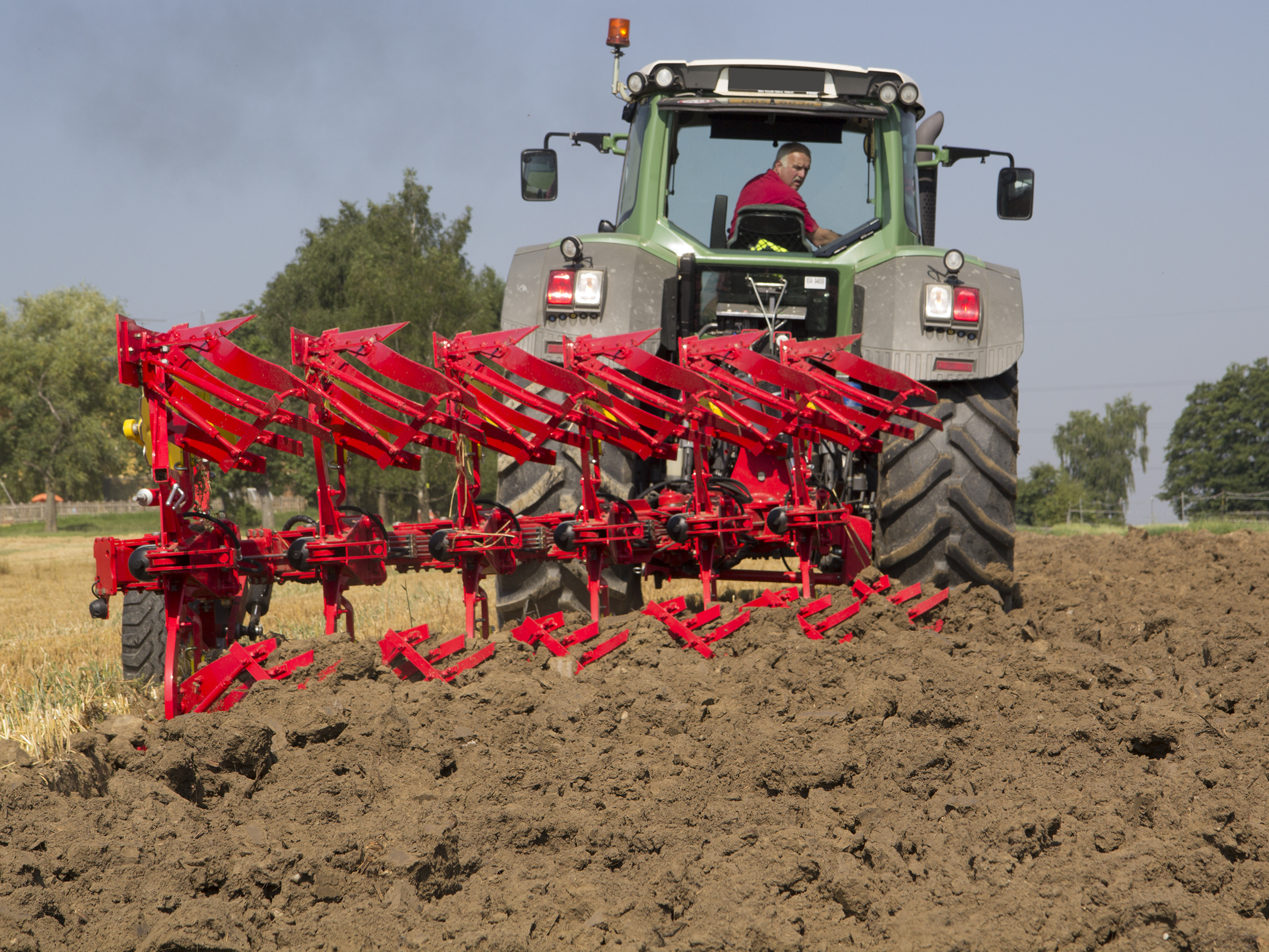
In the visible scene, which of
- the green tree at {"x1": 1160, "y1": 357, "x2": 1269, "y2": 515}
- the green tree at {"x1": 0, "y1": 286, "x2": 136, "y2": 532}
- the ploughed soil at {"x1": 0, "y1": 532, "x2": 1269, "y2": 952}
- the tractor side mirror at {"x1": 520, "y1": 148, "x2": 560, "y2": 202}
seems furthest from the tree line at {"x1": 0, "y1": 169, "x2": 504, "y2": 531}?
the green tree at {"x1": 1160, "y1": 357, "x2": 1269, "y2": 515}

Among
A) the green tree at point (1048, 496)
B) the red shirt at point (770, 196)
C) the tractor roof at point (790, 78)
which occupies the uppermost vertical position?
the tractor roof at point (790, 78)

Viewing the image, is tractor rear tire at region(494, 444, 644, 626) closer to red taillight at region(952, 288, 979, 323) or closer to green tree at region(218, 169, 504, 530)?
red taillight at region(952, 288, 979, 323)

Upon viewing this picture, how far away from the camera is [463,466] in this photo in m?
4.28

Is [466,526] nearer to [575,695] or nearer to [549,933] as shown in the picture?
[575,695]

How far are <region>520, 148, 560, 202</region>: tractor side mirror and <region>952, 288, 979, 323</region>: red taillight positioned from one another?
2.66m

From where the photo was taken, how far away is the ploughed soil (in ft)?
7.59

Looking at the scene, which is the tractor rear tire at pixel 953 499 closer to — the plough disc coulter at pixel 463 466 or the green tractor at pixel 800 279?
the green tractor at pixel 800 279

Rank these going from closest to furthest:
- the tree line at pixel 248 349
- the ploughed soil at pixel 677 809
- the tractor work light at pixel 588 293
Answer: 1. the ploughed soil at pixel 677 809
2. the tractor work light at pixel 588 293
3. the tree line at pixel 248 349

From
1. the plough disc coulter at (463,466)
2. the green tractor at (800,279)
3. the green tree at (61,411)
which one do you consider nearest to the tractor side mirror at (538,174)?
the green tractor at (800,279)

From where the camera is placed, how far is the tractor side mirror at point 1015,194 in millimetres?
6566

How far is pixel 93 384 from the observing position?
41250mm

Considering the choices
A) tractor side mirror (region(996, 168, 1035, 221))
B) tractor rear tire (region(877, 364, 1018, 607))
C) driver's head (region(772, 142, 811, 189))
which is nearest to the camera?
tractor rear tire (region(877, 364, 1018, 607))

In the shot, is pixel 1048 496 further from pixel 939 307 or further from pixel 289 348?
pixel 939 307

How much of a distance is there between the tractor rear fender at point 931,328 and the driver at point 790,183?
681mm
